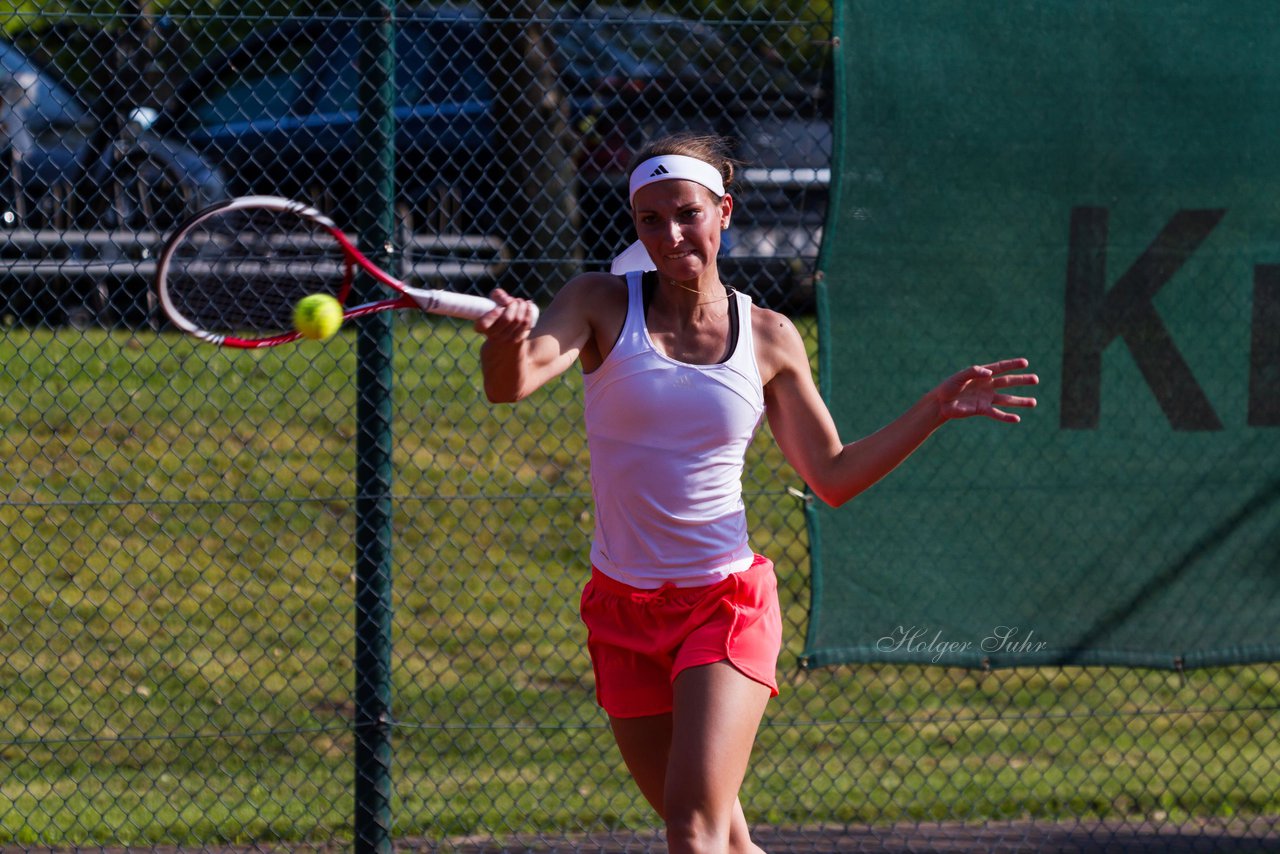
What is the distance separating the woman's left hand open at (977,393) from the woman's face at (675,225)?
22.5 inches

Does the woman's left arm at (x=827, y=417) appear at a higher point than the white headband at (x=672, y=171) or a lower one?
lower

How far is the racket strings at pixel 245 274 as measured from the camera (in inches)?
165

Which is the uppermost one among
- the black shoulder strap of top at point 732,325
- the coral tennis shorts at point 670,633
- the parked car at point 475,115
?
the parked car at point 475,115

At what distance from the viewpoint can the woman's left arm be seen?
315 centimetres

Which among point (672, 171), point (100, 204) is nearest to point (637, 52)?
point (100, 204)

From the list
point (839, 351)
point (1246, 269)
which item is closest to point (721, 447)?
point (839, 351)

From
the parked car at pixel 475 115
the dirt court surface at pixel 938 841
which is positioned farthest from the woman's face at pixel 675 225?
the parked car at pixel 475 115

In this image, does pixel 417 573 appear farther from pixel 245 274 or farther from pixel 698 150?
pixel 698 150

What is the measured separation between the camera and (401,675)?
18.5 ft

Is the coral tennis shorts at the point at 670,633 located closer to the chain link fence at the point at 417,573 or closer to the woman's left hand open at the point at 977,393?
the woman's left hand open at the point at 977,393

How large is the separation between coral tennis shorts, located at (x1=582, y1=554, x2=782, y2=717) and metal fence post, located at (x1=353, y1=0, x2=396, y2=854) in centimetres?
117

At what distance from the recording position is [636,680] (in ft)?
10.3

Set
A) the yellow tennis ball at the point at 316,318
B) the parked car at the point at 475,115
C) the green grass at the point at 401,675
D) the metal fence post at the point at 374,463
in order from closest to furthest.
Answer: the yellow tennis ball at the point at 316,318 → the metal fence post at the point at 374,463 → the green grass at the point at 401,675 → the parked car at the point at 475,115
